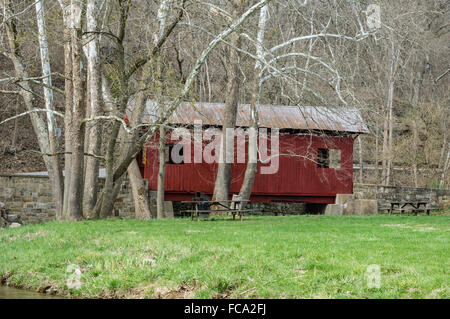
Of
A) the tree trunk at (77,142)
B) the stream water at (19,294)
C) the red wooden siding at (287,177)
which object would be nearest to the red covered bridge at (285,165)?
the red wooden siding at (287,177)

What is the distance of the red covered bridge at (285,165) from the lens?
2412cm

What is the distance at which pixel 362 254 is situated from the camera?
9.11 meters

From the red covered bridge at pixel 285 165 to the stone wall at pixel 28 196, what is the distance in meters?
3.68

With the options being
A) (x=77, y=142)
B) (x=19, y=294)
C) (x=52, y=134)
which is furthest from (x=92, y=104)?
(x=19, y=294)

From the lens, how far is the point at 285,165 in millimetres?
25250

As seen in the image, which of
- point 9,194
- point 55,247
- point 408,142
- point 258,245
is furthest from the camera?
point 408,142

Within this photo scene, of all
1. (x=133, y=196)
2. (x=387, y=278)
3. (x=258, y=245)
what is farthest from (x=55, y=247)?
(x=133, y=196)

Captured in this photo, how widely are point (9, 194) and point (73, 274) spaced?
1424cm

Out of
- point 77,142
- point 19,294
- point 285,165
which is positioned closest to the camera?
point 19,294

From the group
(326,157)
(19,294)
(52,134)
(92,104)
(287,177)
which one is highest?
(92,104)

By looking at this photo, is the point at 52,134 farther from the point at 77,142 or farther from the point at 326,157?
the point at 326,157

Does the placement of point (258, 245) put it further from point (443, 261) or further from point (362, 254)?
point (443, 261)

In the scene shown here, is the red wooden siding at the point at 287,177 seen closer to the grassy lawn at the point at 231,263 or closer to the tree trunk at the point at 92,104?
the tree trunk at the point at 92,104

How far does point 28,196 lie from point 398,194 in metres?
14.9
